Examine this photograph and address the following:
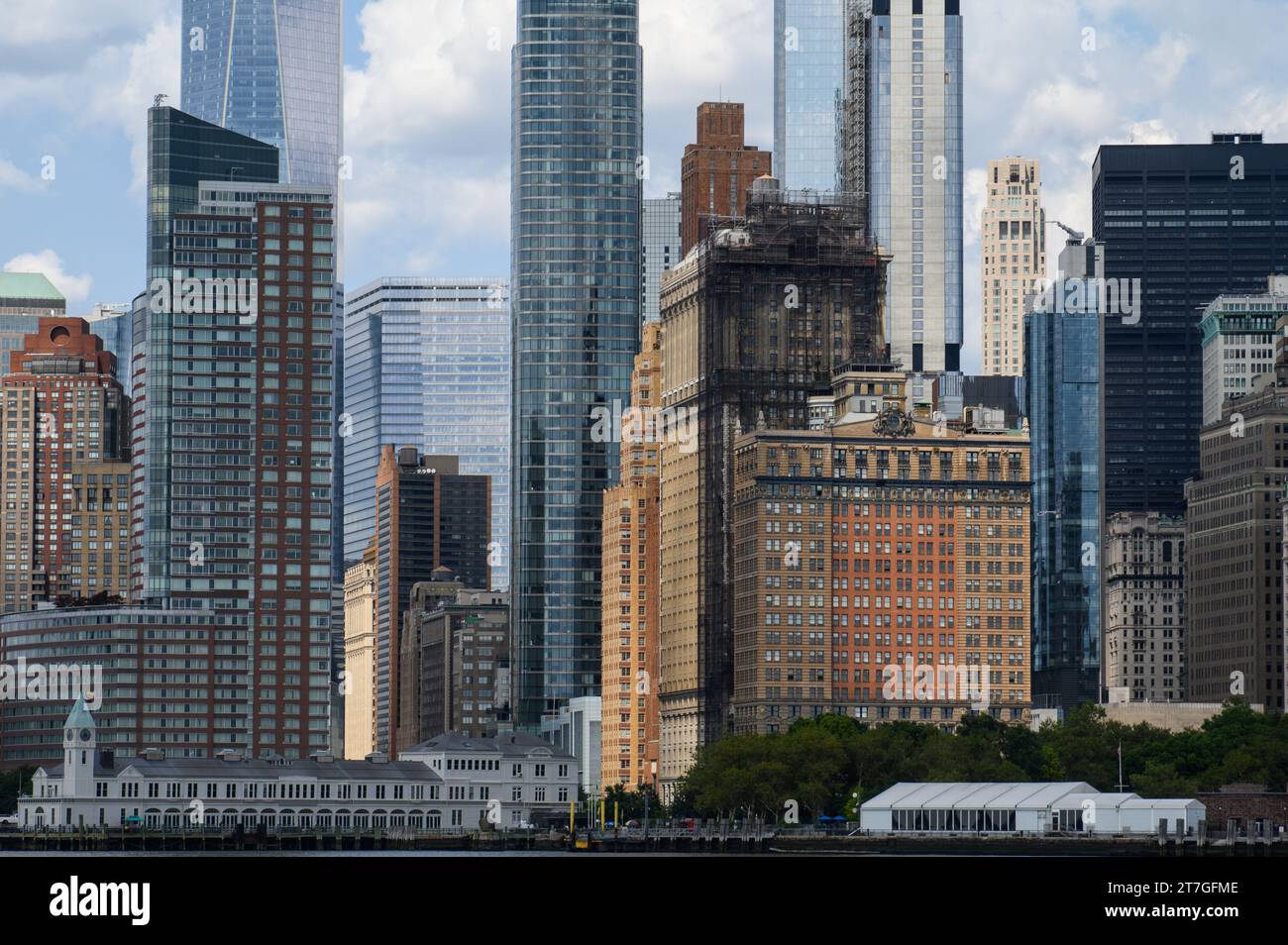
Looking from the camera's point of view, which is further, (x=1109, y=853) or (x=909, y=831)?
(x=909, y=831)
